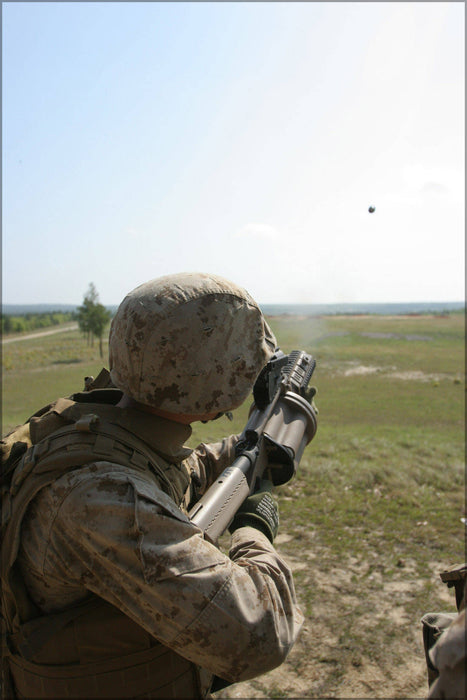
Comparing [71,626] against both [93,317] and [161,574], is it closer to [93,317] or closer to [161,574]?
[161,574]

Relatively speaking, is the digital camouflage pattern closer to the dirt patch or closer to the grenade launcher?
the grenade launcher

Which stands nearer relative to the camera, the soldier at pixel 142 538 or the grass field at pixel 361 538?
the soldier at pixel 142 538

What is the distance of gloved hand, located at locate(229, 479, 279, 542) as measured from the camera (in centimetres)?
226

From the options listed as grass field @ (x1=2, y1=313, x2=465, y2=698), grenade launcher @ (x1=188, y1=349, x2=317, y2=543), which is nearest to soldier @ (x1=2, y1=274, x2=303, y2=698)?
grenade launcher @ (x1=188, y1=349, x2=317, y2=543)

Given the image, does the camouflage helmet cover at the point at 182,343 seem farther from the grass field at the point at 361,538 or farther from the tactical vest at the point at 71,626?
the grass field at the point at 361,538

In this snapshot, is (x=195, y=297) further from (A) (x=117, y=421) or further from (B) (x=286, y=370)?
(B) (x=286, y=370)

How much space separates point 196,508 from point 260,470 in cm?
85

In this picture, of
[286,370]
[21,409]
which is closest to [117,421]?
[286,370]

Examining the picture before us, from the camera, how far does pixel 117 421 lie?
6.60 feet

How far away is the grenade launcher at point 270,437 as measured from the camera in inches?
87.9

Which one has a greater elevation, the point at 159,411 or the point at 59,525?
the point at 159,411

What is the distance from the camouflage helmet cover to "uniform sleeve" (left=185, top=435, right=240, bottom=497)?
81 cm

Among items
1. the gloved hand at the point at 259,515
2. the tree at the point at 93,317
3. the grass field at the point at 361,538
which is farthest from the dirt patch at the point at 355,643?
the tree at the point at 93,317

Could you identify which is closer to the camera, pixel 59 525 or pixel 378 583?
pixel 59 525
